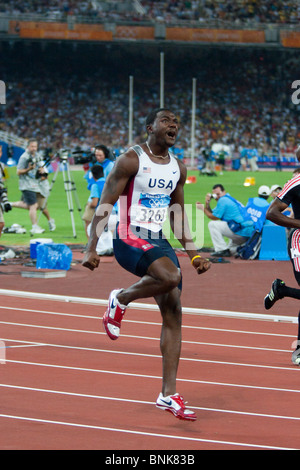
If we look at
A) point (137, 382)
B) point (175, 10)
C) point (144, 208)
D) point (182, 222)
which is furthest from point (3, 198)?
point (175, 10)

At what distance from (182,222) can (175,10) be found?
52.9 meters

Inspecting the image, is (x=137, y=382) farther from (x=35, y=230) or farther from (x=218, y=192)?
(x=35, y=230)

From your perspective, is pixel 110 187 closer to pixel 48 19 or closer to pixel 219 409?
pixel 219 409

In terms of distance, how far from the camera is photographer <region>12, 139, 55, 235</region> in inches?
658

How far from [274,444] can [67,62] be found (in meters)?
54.2

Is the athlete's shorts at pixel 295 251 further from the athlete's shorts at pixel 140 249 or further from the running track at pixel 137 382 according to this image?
the athlete's shorts at pixel 140 249

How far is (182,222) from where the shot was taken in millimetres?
6156

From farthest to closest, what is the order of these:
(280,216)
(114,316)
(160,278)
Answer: (280,216), (114,316), (160,278)

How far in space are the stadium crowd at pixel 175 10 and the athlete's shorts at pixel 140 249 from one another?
50085 mm

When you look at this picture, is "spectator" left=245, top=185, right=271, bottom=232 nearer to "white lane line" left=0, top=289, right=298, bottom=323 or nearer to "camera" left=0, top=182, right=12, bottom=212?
"camera" left=0, top=182, right=12, bottom=212

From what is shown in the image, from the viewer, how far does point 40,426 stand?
5090mm

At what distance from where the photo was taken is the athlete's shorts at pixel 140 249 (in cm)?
561

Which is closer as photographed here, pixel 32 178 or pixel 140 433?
pixel 140 433

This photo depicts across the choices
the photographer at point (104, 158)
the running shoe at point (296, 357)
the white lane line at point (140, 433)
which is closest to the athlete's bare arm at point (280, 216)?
the running shoe at point (296, 357)
